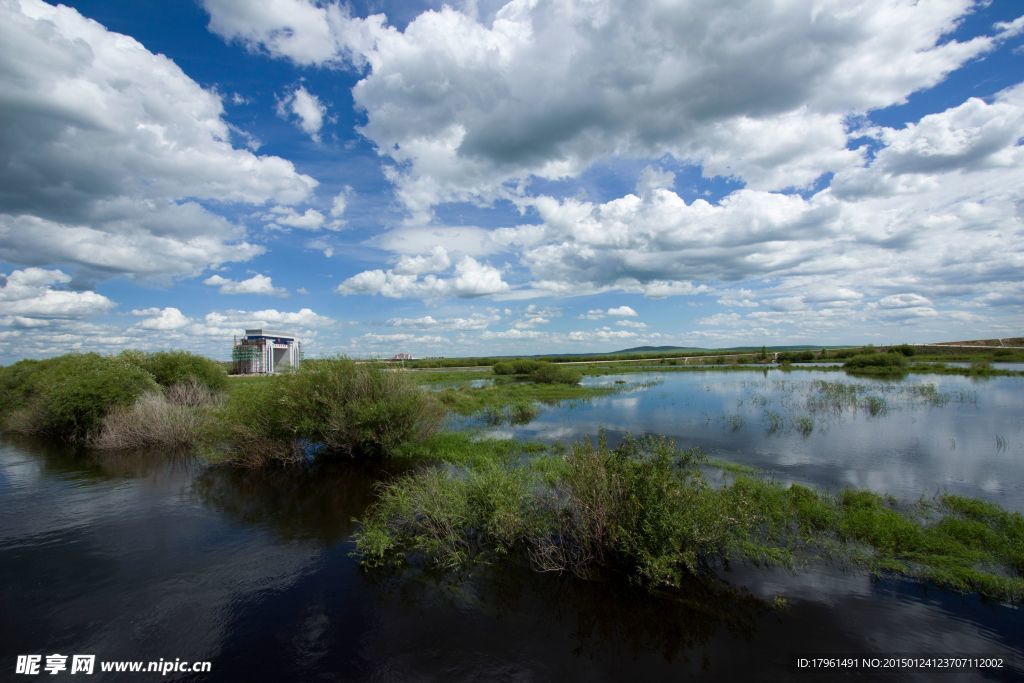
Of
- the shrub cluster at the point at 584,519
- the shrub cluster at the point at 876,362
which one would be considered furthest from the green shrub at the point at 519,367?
the shrub cluster at the point at 584,519

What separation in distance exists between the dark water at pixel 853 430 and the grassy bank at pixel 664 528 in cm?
319

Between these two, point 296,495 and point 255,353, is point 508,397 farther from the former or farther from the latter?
point 255,353

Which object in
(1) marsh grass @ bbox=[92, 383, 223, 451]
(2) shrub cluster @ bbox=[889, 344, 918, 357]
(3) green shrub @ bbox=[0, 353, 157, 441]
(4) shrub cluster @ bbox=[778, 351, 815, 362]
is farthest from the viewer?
(4) shrub cluster @ bbox=[778, 351, 815, 362]

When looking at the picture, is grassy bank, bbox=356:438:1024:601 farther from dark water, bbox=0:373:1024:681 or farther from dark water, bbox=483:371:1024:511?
dark water, bbox=483:371:1024:511

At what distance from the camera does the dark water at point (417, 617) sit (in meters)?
7.33

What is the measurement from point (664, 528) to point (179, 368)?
3241 cm

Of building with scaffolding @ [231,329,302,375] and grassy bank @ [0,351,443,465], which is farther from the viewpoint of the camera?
building with scaffolding @ [231,329,302,375]

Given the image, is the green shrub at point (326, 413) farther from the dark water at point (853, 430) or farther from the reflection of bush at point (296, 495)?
the dark water at point (853, 430)

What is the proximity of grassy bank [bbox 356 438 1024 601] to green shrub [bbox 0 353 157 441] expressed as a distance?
21.2 metres

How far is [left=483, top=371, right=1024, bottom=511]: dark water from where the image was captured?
1509cm

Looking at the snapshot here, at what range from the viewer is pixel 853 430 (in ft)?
73.7

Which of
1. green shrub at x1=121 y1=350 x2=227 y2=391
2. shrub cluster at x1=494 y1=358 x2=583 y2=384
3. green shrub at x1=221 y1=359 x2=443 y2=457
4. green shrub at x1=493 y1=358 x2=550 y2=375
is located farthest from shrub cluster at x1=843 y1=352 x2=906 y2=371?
green shrub at x1=121 y1=350 x2=227 y2=391

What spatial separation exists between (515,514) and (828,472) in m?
11.6

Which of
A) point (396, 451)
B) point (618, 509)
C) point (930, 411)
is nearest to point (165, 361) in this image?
point (396, 451)
